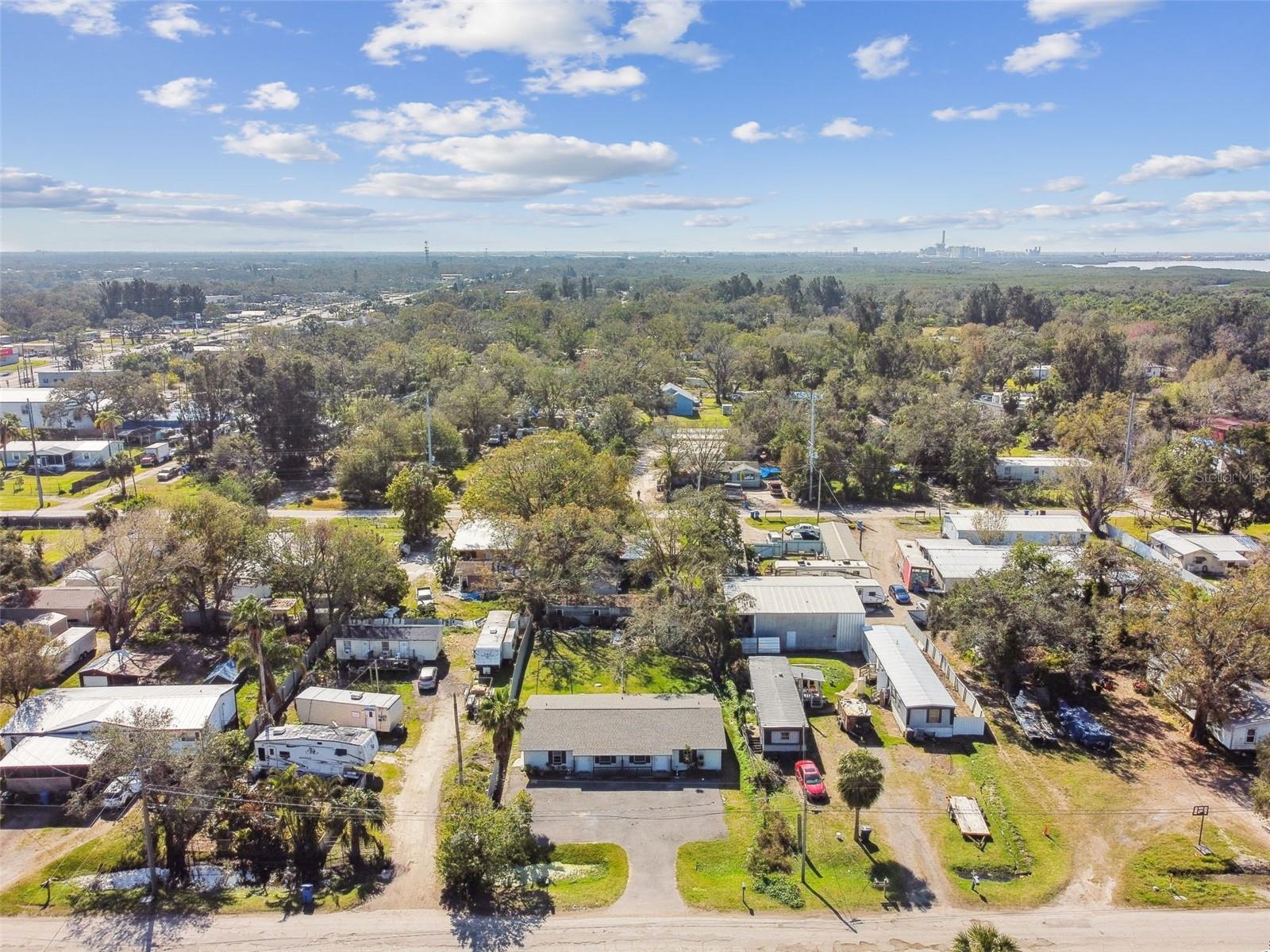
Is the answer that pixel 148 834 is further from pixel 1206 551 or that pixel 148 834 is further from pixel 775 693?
pixel 1206 551

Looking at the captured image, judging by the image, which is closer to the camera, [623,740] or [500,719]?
[500,719]

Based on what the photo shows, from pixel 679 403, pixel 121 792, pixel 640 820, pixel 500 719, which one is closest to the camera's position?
pixel 121 792

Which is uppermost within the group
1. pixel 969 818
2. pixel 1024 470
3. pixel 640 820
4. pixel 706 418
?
pixel 706 418

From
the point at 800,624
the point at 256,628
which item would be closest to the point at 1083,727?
the point at 800,624

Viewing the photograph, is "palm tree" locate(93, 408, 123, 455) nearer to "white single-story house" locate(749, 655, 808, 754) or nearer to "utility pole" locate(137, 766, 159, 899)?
"utility pole" locate(137, 766, 159, 899)

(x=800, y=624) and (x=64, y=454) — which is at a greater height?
(x=64, y=454)

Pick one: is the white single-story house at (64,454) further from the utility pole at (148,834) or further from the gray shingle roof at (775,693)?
the gray shingle roof at (775,693)

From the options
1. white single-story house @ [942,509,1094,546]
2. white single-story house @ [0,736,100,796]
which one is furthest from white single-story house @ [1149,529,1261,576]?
white single-story house @ [0,736,100,796]

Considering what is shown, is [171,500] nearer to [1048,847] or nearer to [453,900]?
[453,900]

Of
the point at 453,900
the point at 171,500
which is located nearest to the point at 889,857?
the point at 453,900
